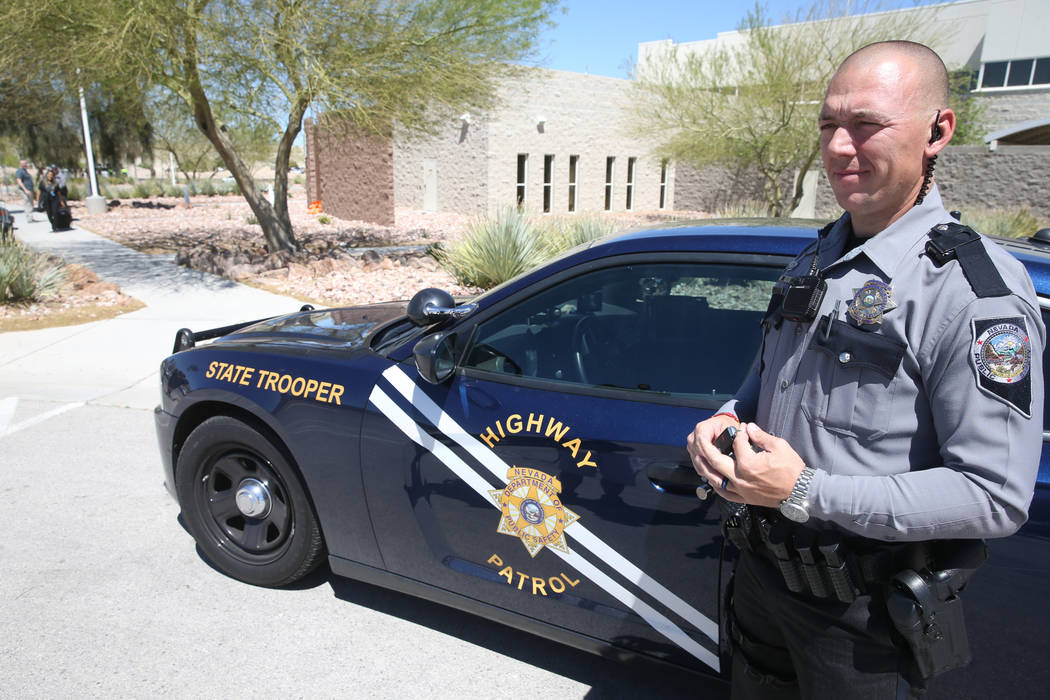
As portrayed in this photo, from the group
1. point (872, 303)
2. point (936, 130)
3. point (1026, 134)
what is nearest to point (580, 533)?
point (872, 303)

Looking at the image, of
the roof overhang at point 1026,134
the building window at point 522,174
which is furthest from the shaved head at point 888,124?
the roof overhang at point 1026,134

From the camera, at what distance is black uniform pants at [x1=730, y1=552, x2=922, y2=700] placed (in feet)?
4.63

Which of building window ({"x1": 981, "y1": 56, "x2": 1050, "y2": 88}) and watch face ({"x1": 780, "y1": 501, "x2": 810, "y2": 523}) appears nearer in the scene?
watch face ({"x1": 780, "y1": 501, "x2": 810, "y2": 523})

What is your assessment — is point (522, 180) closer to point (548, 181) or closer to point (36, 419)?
point (548, 181)

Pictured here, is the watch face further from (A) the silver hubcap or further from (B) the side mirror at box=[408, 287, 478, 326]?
(A) the silver hubcap

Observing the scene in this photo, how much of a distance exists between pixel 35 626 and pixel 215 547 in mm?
711

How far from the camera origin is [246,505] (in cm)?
312

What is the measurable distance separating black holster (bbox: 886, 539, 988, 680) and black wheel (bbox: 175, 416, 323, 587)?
2252 mm

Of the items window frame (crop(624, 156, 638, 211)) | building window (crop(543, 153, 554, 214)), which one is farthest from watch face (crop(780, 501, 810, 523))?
window frame (crop(624, 156, 638, 211))

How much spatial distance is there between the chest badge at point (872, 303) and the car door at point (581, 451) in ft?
2.68

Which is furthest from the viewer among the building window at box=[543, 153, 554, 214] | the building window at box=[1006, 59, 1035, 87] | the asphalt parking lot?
the building window at box=[1006, 59, 1035, 87]

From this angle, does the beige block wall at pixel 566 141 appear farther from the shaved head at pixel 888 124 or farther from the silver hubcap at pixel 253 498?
the shaved head at pixel 888 124

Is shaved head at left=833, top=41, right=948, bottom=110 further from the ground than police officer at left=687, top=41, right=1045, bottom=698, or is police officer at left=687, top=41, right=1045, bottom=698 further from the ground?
shaved head at left=833, top=41, right=948, bottom=110

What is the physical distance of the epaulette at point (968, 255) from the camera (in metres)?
1.27
